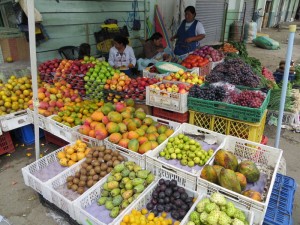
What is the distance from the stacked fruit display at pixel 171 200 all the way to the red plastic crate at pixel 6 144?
284 cm

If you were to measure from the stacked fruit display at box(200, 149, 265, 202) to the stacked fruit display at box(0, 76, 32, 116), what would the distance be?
3.28m

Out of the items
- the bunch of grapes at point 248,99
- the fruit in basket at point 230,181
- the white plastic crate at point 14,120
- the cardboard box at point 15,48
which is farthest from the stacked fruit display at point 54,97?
the fruit in basket at point 230,181

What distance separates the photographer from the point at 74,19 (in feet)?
20.5

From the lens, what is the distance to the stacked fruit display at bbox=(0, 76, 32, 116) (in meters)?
3.99

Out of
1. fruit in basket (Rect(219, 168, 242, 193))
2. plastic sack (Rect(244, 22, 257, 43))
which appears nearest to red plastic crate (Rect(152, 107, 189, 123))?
fruit in basket (Rect(219, 168, 242, 193))

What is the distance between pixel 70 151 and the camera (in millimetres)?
3082

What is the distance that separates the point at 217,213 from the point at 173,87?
1952 mm

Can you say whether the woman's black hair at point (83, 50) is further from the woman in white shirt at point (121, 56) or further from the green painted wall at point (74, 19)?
the woman in white shirt at point (121, 56)

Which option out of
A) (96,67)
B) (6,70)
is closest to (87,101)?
(96,67)

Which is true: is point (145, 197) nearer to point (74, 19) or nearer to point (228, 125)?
point (228, 125)

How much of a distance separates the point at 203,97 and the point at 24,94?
10.3ft

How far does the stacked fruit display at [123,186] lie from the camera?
243 cm

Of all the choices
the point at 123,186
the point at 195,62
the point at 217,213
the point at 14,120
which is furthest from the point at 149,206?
the point at 195,62

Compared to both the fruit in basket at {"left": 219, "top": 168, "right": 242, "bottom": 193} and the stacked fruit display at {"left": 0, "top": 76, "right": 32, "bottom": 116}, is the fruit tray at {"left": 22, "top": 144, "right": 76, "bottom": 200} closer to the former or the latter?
the stacked fruit display at {"left": 0, "top": 76, "right": 32, "bottom": 116}
